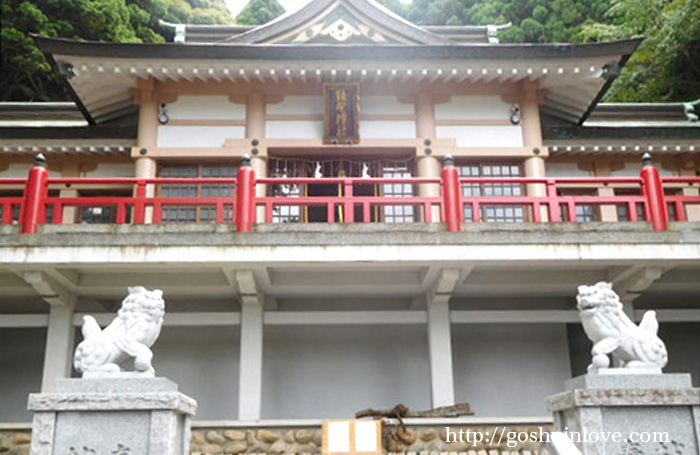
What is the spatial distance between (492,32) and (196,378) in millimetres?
11141

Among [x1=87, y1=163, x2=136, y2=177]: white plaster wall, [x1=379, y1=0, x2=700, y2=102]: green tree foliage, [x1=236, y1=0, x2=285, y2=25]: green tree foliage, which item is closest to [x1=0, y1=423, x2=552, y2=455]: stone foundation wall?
[x1=87, y1=163, x2=136, y2=177]: white plaster wall

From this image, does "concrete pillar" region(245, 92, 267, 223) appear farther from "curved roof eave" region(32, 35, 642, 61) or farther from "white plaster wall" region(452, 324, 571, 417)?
"white plaster wall" region(452, 324, 571, 417)

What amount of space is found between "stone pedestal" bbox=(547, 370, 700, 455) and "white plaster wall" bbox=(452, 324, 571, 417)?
5.72 metres

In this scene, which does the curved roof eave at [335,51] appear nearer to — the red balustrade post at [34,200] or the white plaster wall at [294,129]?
the white plaster wall at [294,129]

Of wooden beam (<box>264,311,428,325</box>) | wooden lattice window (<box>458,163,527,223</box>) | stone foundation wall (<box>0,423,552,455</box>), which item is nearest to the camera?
stone foundation wall (<box>0,423,552,455</box>)

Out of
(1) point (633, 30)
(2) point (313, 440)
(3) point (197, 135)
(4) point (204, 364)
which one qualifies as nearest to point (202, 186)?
(3) point (197, 135)

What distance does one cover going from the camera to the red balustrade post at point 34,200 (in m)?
9.34

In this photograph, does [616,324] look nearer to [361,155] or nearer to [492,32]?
[361,155]

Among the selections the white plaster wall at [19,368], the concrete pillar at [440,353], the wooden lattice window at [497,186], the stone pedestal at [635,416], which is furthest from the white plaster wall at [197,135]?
the stone pedestal at [635,416]

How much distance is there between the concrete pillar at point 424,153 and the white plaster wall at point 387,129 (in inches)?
6.6

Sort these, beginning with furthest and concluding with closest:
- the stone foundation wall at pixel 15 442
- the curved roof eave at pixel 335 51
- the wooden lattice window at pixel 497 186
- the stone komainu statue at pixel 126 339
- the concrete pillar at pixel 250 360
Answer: the wooden lattice window at pixel 497 186
the curved roof eave at pixel 335 51
the concrete pillar at pixel 250 360
the stone foundation wall at pixel 15 442
the stone komainu statue at pixel 126 339

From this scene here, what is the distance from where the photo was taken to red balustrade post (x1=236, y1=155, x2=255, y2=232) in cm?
940

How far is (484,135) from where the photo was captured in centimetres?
1314

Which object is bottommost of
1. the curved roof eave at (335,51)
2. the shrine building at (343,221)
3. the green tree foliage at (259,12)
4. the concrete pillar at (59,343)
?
the concrete pillar at (59,343)
